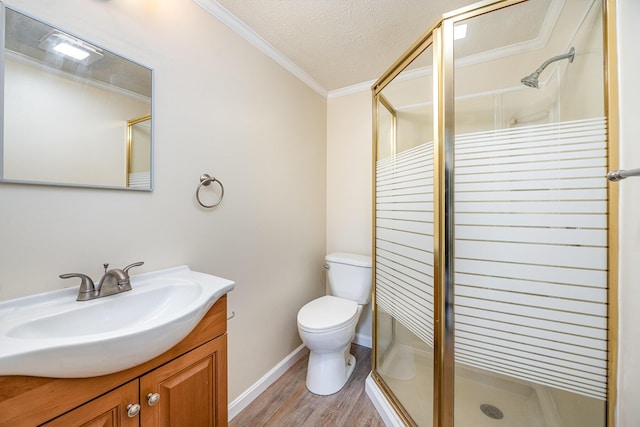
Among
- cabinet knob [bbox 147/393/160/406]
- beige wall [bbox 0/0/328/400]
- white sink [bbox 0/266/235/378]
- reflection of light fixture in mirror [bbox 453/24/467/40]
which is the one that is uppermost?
reflection of light fixture in mirror [bbox 453/24/467/40]

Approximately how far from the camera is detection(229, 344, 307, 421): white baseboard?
143cm

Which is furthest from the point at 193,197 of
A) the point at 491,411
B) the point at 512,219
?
the point at 491,411

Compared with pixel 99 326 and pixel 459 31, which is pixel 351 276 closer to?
pixel 99 326

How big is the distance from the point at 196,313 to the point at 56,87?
0.91 meters

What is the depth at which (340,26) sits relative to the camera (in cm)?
147

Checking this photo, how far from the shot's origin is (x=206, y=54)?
130 centimetres

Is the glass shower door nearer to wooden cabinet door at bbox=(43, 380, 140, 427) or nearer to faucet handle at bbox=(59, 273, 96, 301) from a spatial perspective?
wooden cabinet door at bbox=(43, 380, 140, 427)

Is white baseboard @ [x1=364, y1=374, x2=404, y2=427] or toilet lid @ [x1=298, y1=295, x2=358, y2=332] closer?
white baseboard @ [x1=364, y1=374, x2=404, y2=427]

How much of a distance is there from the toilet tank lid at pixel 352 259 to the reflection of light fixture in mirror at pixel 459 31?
141 cm

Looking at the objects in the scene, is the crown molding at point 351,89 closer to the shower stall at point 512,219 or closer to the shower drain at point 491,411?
the shower stall at point 512,219

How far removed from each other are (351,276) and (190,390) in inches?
50.1

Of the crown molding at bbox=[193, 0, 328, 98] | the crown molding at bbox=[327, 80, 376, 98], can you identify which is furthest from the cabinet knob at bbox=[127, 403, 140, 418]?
the crown molding at bbox=[327, 80, 376, 98]

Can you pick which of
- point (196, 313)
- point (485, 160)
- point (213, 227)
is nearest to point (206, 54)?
point (213, 227)

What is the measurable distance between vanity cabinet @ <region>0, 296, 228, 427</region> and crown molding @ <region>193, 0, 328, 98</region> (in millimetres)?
1497
